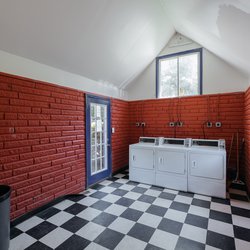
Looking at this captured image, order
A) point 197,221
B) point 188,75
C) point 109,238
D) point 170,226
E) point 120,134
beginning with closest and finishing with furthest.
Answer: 1. point 109,238
2. point 170,226
3. point 197,221
4. point 188,75
5. point 120,134

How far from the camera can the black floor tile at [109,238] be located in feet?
6.07

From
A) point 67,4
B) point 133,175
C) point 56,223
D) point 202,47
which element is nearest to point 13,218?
point 56,223

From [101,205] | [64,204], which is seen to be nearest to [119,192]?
[101,205]

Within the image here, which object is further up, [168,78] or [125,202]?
[168,78]

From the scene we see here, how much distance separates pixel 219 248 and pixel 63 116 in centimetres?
285

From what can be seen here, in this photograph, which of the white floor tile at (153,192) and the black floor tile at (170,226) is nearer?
the black floor tile at (170,226)

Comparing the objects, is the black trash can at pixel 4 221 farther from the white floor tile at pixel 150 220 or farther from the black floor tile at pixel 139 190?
the black floor tile at pixel 139 190

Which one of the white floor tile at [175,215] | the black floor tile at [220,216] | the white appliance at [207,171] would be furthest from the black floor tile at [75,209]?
the white appliance at [207,171]

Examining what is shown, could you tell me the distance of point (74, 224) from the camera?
7.29 feet

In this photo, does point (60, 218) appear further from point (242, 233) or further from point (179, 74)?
point (179, 74)

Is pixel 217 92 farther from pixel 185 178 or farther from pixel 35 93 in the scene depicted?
pixel 35 93

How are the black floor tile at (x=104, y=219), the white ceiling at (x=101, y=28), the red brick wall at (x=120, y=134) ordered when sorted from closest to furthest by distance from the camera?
the white ceiling at (x=101, y=28)
the black floor tile at (x=104, y=219)
the red brick wall at (x=120, y=134)

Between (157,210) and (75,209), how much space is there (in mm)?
1312

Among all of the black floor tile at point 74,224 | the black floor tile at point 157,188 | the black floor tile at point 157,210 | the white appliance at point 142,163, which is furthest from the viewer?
the white appliance at point 142,163
